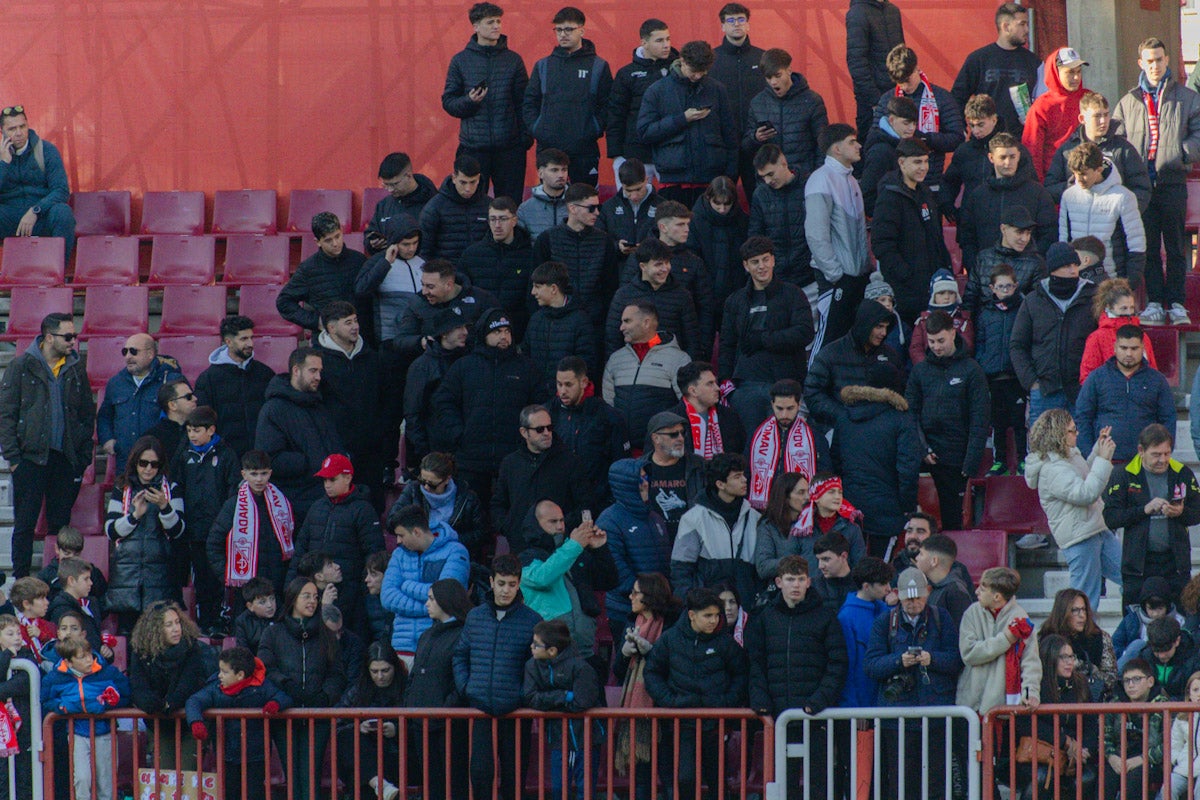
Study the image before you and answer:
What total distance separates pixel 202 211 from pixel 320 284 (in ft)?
10.4

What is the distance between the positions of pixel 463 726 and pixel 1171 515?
13.0 feet

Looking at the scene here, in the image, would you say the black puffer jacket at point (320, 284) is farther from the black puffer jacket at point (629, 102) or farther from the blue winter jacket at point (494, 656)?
the blue winter jacket at point (494, 656)

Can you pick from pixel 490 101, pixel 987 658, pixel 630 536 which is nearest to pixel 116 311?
pixel 490 101

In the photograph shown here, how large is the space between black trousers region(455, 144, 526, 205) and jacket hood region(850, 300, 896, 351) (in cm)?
340

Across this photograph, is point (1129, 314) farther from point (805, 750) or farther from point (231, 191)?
point (231, 191)

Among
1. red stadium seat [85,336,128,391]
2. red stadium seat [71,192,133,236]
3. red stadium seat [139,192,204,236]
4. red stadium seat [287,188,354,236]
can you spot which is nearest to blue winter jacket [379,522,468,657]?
red stadium seat [85,336,128,391]

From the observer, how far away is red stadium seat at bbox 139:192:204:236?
16031 mm

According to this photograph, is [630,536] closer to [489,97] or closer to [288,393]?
[288,393]

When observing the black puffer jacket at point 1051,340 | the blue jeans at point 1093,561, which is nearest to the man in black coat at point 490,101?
the black puffer jacket at point 1051,340

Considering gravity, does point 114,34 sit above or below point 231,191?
above

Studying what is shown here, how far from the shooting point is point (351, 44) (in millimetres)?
16531

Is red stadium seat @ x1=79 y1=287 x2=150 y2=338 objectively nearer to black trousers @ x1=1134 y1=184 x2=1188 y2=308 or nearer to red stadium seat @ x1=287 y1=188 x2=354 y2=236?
red stadium seat @ x1=287 y1=188 x2=354 y2=236

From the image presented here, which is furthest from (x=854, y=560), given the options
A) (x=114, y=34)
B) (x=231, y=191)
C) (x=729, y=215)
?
(x=114, y=34)

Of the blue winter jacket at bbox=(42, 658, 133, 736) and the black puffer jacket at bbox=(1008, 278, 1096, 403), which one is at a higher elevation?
the black puffer jacket at bbox=(1008, 278, 1096, 403)
